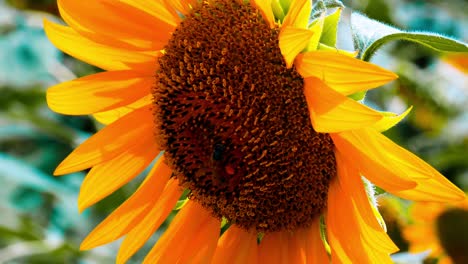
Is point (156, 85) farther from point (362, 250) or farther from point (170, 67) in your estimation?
point (362, 250)

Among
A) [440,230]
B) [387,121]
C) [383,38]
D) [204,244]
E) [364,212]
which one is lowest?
[440,230]

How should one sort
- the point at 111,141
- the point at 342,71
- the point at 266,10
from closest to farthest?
→ the point at 342,71
the point at 266,10
the point at 111,141

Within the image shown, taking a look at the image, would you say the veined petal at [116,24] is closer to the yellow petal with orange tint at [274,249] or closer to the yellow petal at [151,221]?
the yellow petal at [151,221]

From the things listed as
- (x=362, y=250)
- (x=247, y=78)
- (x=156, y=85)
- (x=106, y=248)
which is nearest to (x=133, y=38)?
(x=156, y=85)

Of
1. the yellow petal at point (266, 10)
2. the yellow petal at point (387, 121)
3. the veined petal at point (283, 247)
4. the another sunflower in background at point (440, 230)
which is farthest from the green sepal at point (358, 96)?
the another sunflower in background at point (440, 230)

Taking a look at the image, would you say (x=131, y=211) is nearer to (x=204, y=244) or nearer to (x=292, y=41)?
(x=204, y=244)

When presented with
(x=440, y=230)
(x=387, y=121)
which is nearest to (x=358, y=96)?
(x=387, y=121)

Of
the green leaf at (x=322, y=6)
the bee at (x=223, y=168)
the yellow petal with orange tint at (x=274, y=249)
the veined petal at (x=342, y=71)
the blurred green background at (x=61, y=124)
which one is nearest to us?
the veined petal at (x=342, y=71)
